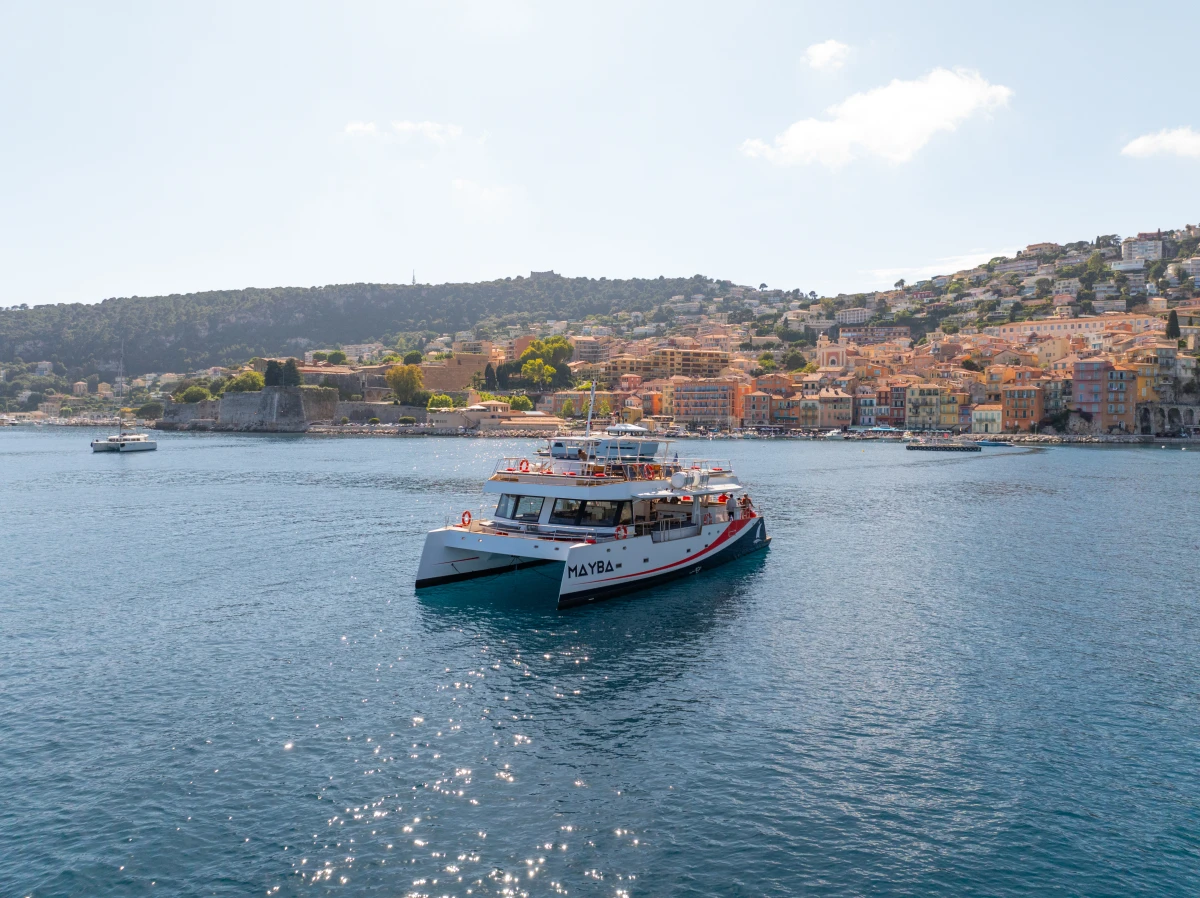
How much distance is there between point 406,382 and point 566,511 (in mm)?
138380

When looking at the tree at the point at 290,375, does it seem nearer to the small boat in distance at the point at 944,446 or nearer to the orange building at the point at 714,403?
the orange building at the point at 714,403

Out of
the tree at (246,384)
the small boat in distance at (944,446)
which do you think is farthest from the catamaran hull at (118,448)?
the small boat in distance at (944,446)

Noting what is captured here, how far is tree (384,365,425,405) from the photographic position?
15962 centimetres

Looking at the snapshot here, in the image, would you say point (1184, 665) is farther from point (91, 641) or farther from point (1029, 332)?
point (1029, 332)

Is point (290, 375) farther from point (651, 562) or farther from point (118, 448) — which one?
point (651, 562)

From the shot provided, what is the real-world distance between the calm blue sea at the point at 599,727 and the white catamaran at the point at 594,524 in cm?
95

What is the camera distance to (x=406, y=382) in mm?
159625

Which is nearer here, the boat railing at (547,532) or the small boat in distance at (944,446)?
the boat railing at (547,532)

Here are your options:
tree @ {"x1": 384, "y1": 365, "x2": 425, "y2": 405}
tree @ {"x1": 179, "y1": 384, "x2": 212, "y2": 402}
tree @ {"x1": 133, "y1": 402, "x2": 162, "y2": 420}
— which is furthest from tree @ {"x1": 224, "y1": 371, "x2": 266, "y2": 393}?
tree @ {"x1": 133, "y1": 402, "x2": 162, "y2": 420}

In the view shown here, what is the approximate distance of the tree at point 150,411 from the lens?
608 ft

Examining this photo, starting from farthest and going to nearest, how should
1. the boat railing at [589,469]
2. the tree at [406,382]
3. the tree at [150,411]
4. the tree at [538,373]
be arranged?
the tree at [150,411] → the tree at [538,373] → the tree at [406,382] → the boat railing at [589,469]

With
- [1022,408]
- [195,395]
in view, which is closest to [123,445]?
[195,395]

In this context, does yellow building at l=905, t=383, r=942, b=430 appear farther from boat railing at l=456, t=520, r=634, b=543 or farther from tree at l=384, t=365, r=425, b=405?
boat railing at l=456, t=520, r=634, b=543

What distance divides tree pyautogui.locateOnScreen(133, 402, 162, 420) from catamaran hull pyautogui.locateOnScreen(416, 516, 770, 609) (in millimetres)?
181846
